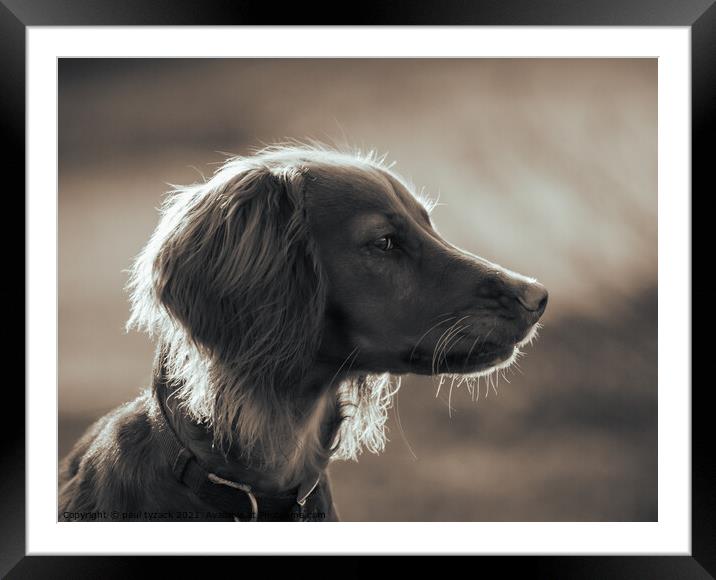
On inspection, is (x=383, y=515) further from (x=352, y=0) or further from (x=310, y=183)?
(x=352, y=0)

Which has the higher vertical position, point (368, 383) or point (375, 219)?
point (375, 219)

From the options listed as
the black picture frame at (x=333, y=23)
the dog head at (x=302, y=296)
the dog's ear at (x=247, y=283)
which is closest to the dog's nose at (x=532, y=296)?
the dog head at (x=302, y=296)

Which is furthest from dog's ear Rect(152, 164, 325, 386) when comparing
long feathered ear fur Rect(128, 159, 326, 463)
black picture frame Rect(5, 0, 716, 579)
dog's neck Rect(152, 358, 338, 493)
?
black picture frame Rect(5, 0, 716, 579)

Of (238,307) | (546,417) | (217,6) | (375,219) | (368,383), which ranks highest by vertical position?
(217,6)

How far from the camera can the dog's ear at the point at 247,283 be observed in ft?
8.26

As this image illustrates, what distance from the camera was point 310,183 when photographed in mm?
A: 2693

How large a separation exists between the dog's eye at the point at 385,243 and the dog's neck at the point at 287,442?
18.7 inches

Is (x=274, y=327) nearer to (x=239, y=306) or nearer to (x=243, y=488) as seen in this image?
(x=239, y=306)

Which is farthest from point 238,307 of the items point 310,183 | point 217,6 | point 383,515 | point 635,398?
point 635,398

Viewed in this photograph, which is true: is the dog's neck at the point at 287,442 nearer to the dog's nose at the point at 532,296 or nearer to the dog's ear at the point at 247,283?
the dog's ear at the point at 247,283

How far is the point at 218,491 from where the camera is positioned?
2.48m

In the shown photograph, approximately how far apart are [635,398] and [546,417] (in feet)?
1.85

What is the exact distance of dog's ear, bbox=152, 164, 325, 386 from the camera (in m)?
2.52

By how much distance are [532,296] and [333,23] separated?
1352mm
